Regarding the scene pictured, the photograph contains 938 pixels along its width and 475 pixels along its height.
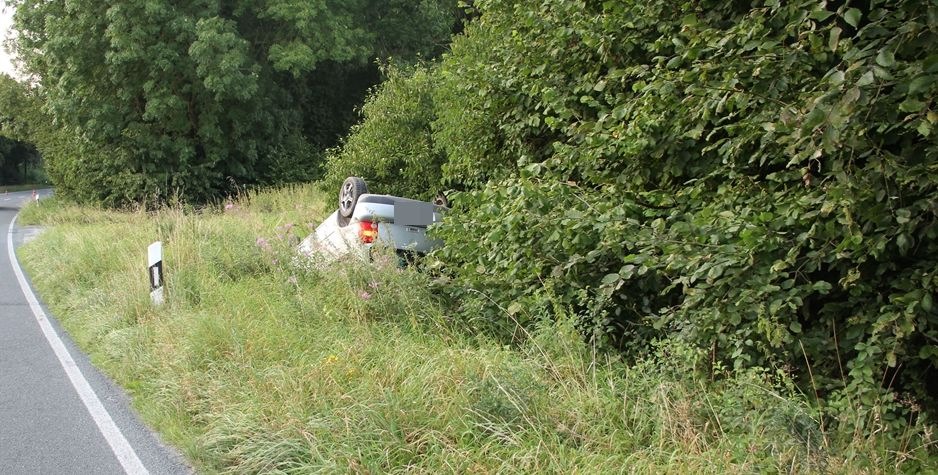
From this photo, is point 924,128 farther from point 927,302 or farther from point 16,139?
point 16,139

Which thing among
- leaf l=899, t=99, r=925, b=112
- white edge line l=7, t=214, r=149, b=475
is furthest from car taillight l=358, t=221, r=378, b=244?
leaf l=899, t=99, r=925, b=112

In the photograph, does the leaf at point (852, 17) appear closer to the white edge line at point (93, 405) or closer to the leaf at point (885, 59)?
the leaf at point (885, 59)

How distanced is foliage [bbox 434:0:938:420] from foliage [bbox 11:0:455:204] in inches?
758

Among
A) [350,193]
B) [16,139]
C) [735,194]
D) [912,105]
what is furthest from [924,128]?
[16,139]

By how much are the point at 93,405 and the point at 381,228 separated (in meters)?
3.03

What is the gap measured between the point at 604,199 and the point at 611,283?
0.84m

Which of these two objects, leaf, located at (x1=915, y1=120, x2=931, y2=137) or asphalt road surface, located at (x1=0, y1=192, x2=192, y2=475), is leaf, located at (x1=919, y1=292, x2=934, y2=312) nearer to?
leaf, located at (x1=915, y1=120, x2=931, y2=137)

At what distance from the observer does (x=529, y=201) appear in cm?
548

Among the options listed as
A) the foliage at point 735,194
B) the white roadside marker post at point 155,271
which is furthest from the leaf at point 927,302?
the white roadside marker post at point 155,271

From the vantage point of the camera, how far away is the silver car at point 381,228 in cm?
747

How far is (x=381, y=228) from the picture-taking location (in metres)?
7.50

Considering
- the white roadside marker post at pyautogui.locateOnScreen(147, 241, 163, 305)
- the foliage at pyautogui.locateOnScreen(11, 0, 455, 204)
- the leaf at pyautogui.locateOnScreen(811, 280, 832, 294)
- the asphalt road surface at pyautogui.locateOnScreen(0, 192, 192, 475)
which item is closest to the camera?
Result: the leaf at pyautogui.locateOnScreen(811, 280, 832, 294)

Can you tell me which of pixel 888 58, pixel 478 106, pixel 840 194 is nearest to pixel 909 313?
pixel 840 194

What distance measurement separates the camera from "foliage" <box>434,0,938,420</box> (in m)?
3.57
